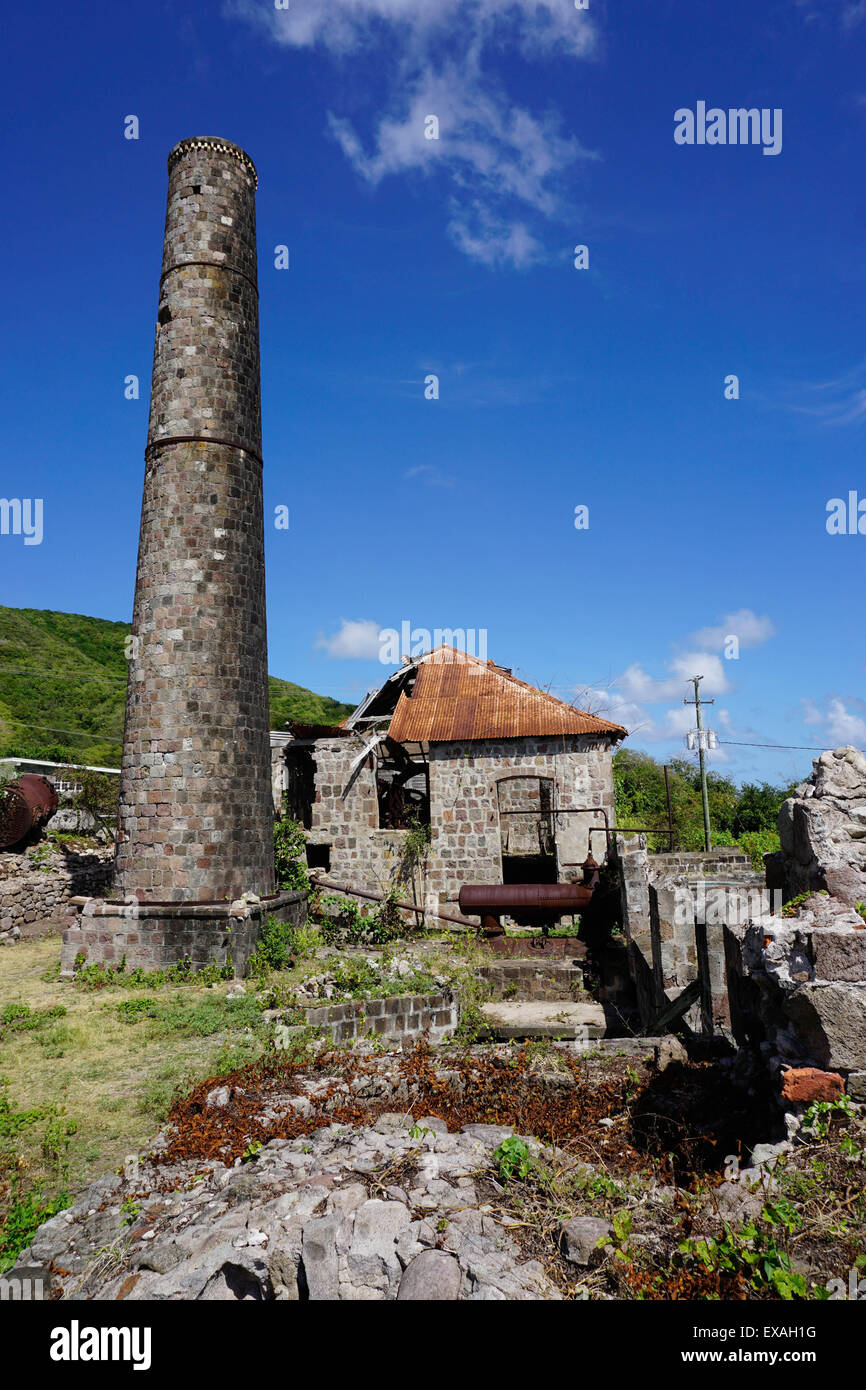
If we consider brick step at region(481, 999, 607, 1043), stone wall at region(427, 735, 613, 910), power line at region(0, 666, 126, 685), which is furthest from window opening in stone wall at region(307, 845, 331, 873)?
power line at region(0, 666, 126, 685)

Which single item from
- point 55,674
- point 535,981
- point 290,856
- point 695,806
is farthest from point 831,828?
point 55,674

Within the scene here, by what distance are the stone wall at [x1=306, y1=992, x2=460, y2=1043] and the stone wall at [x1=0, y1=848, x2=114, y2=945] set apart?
7.83 meters

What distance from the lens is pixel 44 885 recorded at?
15695mm

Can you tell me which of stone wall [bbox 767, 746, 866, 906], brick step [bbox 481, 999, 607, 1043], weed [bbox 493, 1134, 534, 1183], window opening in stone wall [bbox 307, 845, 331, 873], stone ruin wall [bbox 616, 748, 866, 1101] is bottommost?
brick step [bbox 481, 999, 607, 1043]

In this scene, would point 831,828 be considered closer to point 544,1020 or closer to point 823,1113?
point 823,1113

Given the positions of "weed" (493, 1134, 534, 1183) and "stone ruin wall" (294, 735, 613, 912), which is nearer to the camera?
"weed" (493, 1134, 534, 1183)

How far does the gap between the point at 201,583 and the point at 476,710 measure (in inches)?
318

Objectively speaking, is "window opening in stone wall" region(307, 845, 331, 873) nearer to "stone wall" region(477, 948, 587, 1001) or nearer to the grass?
the grass

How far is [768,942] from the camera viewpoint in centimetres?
443

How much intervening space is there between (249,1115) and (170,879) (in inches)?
251

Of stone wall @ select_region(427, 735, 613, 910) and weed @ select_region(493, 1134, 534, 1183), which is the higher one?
stone wall @ select_region(427, 735, 613, 910)

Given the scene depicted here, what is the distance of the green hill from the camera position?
33.8 metres

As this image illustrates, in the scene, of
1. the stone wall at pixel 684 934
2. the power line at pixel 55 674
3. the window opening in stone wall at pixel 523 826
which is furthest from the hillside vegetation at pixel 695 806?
the power line at pixel 55 674

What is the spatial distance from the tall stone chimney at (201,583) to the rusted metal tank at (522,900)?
387 centimetres
